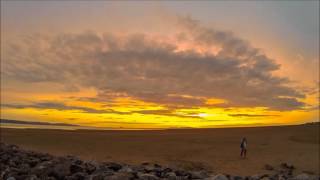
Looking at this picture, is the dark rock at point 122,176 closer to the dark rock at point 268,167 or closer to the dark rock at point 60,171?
the dark rock at point 60,171

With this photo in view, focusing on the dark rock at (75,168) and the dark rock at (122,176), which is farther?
the dark rock at (75,168)

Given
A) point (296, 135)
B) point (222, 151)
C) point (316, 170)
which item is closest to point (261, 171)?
point (316, 170)

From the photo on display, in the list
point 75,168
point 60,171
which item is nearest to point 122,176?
point 60,171

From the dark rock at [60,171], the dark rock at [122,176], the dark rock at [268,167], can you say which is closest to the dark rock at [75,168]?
the dark rock at [60,171]

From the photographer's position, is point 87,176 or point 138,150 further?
point 138,150

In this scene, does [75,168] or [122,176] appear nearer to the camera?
[122,176]

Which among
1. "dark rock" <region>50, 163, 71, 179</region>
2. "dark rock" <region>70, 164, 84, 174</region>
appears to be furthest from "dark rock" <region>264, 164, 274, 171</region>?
"dark rock" <region>50, 163, 71, 179</region>

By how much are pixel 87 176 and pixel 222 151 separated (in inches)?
920

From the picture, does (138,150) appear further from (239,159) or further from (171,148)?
(239,159)

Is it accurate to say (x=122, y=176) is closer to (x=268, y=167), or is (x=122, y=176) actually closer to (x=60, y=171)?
(x=60, y=171)

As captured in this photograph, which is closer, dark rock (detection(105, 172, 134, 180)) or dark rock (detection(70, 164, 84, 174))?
dark rock (detection(105, 172, 134, 180))

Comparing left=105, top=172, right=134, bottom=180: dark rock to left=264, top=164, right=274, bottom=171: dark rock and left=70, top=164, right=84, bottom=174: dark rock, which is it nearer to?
left=70, top=164, right=84, bottom=174: dark rock

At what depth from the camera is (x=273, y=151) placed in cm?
3644

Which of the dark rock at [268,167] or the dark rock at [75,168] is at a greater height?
the dark rock at [75,168]
